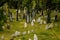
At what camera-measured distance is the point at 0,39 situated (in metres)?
29.8

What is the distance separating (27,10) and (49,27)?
11891 millimetres

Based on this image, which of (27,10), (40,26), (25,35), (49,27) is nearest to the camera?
(25,35)

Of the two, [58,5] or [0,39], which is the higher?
[58,5]

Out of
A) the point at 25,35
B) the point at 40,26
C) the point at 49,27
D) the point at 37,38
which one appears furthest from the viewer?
the point at 40,26

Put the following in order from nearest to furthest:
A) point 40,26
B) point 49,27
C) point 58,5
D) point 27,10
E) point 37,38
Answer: point 37,38 → point 49,27 → point 40,26 → point 58,5 → point 27,10

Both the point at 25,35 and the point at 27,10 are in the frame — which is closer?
the point at 25,35

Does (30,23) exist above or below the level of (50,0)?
below

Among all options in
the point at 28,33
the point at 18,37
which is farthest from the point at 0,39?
the point at 28,33

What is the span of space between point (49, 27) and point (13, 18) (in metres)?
13.8

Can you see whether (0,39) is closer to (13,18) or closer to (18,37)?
(18,37)

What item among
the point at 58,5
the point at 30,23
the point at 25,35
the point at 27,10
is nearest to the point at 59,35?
the point at 25,35

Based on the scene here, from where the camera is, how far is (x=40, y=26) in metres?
37.7

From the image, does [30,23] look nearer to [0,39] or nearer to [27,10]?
[27,10]

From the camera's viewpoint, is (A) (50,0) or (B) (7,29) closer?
(B) (7,29)
